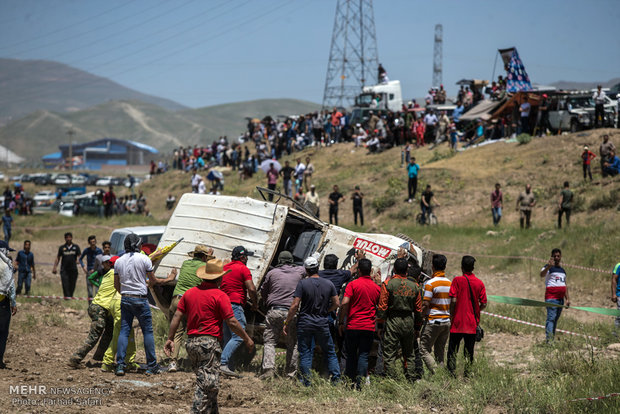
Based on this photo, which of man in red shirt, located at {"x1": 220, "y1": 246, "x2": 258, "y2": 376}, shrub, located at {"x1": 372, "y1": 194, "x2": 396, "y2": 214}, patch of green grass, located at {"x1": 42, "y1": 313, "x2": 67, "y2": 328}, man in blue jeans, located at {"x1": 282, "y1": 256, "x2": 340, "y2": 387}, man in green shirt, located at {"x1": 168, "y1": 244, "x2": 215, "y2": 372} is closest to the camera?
man in blue jeans, located at {"x1": 282, "y1": 256, "x2": 340, "y2": 387}

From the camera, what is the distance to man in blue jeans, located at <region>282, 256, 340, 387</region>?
8.85 metres

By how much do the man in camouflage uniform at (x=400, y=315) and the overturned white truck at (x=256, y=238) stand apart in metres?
2.01

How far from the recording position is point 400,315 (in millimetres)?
8656

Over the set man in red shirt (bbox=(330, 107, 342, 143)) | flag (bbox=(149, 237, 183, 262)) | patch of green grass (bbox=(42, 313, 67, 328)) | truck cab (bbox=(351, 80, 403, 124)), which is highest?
truck cab (bbox=(351, 80, 403, 124))

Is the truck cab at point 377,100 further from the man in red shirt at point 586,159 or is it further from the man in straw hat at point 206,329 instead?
the man in straw hat at point 206,329

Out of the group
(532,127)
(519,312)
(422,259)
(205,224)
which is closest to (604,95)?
(532,127)

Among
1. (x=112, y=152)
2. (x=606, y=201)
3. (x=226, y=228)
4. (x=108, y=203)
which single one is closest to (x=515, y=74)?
(x=606, y=201)

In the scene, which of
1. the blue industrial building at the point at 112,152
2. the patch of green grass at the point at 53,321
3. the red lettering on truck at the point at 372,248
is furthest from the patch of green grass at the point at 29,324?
the blue industrial building at the point at 112,152

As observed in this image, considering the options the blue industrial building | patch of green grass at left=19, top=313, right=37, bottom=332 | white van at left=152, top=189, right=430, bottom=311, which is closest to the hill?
patch of green grass at left=19, top=313, right=37, bottom=332

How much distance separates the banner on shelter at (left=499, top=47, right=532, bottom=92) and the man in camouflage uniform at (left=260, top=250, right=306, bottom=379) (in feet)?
85.1

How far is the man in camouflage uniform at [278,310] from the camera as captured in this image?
9.43 metres

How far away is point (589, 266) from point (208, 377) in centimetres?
1397

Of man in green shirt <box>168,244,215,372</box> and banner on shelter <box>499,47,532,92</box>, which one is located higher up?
banner on shelter <box>499,47,532,92</box>

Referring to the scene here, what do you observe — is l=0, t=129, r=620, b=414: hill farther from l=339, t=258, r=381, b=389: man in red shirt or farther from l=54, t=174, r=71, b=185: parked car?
l=54, t=174, r=71, b=185: parked car
